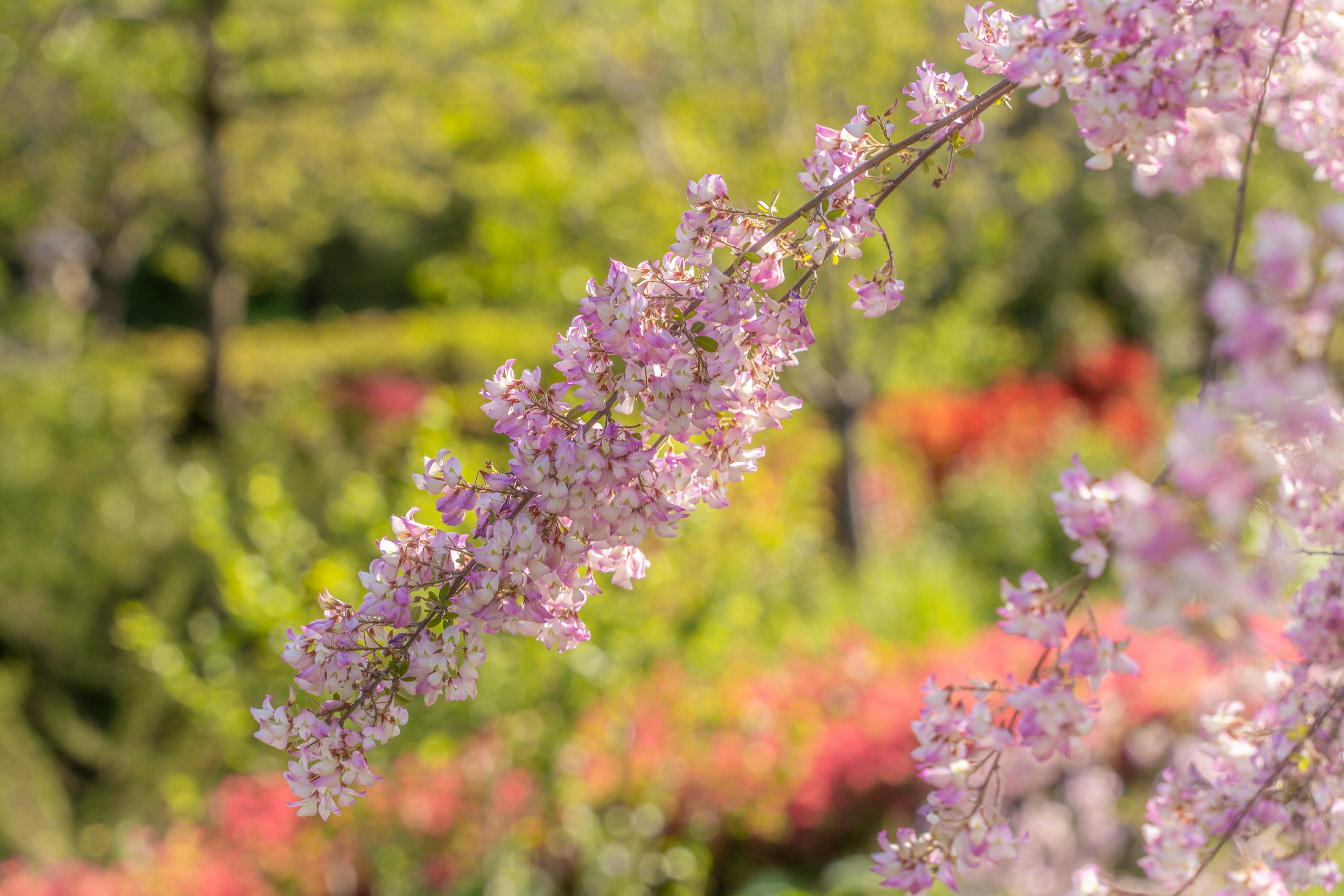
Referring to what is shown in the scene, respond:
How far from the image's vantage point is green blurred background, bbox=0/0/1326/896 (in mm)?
3676

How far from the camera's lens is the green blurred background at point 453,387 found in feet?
12.1

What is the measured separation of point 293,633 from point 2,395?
11460 mm

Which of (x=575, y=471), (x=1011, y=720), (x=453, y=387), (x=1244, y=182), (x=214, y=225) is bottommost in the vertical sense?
(x=1011, y=720)

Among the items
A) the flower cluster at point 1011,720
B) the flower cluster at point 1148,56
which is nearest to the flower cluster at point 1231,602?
the flower cluster at point 1011,720

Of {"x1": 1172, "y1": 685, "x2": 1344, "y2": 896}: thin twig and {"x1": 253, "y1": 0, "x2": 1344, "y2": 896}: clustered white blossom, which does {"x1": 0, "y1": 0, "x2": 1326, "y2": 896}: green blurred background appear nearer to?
{"x1": 253, "y1": 0, "x2": 1344, "y2": 896}: clustered white blossom

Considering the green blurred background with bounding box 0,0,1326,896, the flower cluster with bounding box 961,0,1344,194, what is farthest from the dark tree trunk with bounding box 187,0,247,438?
the flower cluster with bounding box 961,0,1344,194

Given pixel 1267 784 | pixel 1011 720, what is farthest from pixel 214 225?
pixel 1267 784

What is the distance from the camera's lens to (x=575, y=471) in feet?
3.16

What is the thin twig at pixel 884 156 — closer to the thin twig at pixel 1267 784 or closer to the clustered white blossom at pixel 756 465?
the clustered white blossom at pixel 756 465

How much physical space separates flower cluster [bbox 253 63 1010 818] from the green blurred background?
0.54 metres

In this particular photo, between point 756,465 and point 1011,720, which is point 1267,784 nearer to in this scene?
point 1011,720

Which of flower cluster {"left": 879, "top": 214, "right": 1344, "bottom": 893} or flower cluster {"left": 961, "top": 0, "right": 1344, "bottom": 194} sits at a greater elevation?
flower cluster {"left": 961, "top": 0, "right": 1344, "bottom": 194}

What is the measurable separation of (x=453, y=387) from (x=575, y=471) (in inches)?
515

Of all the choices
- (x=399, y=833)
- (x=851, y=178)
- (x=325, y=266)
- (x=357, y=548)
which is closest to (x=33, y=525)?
(x=357, y=548)
